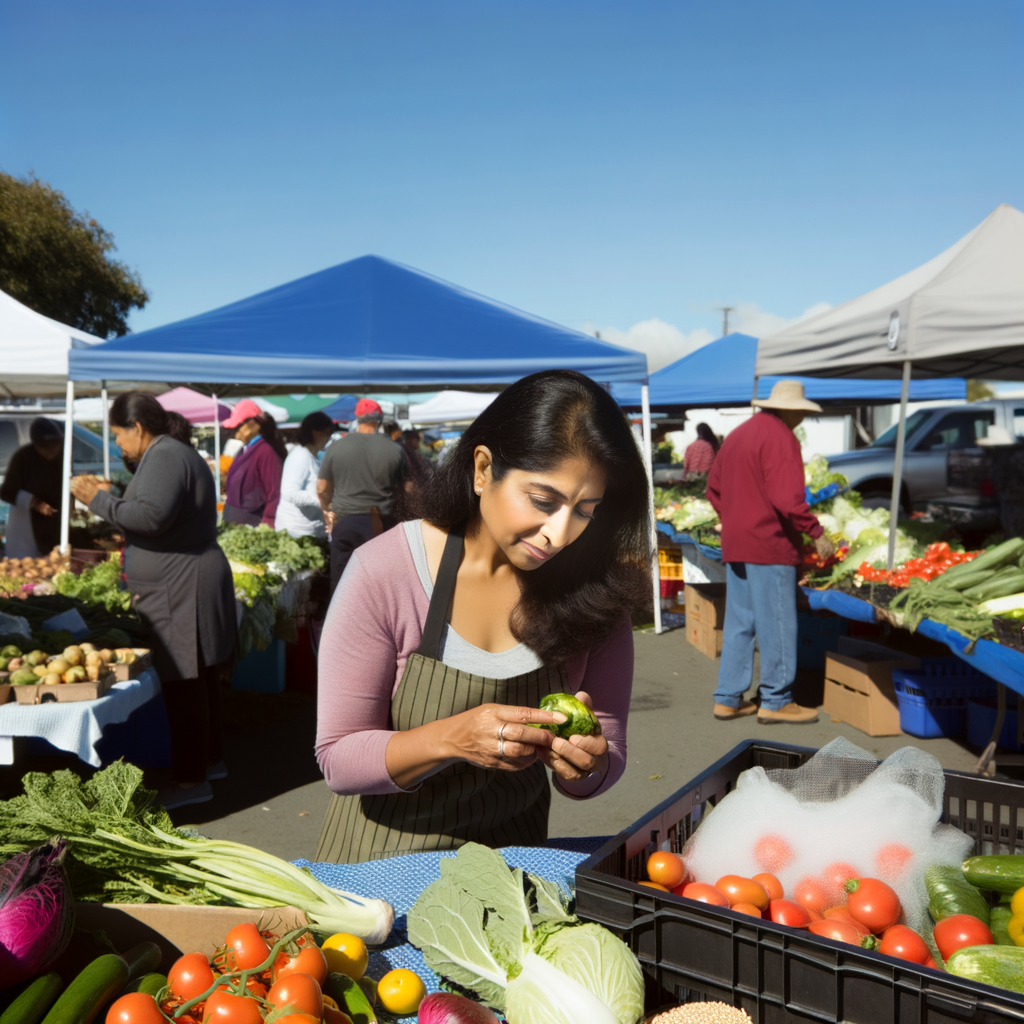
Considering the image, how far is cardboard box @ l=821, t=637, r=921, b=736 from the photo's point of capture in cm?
584

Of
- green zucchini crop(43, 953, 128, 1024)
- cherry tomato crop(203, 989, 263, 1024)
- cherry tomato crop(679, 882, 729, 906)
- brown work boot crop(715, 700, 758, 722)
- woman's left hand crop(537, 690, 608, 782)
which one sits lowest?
brown work boot crop(715, 700, 758, 722)

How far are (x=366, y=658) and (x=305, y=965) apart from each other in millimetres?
667

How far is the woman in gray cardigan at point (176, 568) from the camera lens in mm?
4324

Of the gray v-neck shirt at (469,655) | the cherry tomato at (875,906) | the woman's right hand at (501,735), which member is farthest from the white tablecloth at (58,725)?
the cherry tomato at (875,906)

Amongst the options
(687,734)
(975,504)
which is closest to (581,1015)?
(687,734)

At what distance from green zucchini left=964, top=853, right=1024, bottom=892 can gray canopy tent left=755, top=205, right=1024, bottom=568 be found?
4120 mm

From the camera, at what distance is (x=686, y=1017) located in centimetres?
119

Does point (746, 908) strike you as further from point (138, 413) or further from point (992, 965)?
point (138, 413)

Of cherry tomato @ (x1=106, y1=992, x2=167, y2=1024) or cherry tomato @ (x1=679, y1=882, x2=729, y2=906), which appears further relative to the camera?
cherry tomato @ (x1=679, y1=882, x2=729, y2=906)

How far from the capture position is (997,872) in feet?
4.90

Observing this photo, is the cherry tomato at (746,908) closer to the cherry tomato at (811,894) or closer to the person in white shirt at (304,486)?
the cherry tomato at (811,894)

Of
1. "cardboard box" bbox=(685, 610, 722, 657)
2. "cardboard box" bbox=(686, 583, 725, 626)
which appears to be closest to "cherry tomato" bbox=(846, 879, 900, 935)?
"cardboard box" bbox=(686, 583, 725, 626)

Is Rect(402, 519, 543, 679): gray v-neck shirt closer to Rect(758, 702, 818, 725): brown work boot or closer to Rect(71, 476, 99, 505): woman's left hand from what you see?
Rect(71, 476, 99, 505): woman's left hand

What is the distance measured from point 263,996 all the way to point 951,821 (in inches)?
54.3
